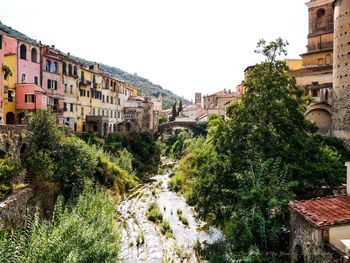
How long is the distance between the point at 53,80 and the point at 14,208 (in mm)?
27483

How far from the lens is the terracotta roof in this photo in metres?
12.4

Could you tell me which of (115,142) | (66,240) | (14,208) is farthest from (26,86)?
(66,240)

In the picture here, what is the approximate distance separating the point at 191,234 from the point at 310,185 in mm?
11261

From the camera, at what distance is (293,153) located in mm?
20047

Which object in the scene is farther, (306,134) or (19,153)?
(19,153)

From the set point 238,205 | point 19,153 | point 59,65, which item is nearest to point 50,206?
point 19,153

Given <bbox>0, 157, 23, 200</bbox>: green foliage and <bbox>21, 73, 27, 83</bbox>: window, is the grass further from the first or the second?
<bbox>21, 73, 27, 83</bbox>: window

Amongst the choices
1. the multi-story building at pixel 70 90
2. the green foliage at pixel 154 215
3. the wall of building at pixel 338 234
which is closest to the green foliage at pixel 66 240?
the green foliage at pixel 154 215

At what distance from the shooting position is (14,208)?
69.6ft

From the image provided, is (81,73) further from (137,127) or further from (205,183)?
(205,183)

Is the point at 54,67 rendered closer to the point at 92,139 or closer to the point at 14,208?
Answer: the point at 92,139

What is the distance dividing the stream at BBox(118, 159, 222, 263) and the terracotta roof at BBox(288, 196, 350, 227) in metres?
10.2

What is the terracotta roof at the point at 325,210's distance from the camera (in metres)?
12.4

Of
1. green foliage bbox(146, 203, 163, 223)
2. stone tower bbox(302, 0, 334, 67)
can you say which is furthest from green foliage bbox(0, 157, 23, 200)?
stone tower bbox(302, 0, 334, 67)
